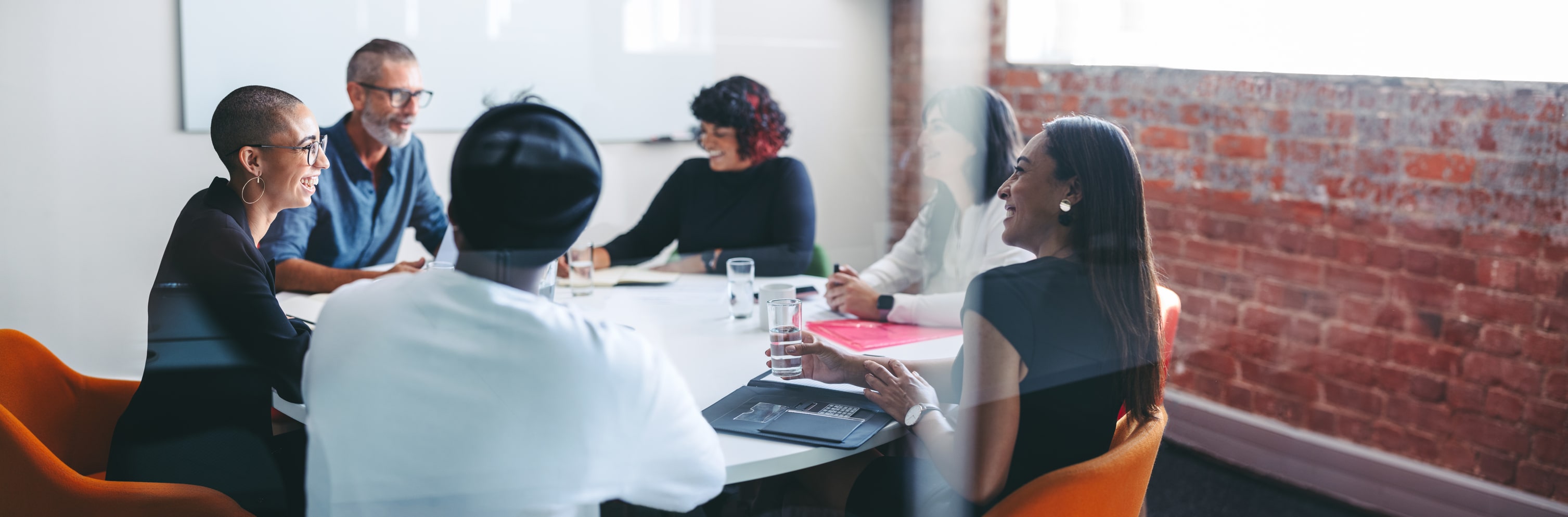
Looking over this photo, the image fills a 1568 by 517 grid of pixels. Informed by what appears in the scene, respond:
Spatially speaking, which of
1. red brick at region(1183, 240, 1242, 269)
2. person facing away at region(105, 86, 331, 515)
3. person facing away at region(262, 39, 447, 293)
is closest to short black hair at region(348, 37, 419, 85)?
person facing away at region(262, 39, 447, 293)

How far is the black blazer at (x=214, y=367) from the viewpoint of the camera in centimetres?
117

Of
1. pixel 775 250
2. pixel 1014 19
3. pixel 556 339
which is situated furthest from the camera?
pixel 1014 19

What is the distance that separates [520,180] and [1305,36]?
86.5 inches

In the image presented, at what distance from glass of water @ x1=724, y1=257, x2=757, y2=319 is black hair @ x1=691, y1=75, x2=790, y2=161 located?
29.0 inches

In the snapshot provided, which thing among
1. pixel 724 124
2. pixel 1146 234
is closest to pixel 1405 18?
pixel 1146 234

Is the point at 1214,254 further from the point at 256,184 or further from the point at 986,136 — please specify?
the point at 256,184

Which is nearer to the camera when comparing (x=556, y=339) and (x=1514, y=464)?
(x=556, y=339)

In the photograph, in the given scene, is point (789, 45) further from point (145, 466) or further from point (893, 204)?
point (145, 466)

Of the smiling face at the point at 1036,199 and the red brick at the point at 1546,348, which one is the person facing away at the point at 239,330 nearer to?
the smiling face at the point at 1036,199

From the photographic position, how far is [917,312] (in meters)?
1.95

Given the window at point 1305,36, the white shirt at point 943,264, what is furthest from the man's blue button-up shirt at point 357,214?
the window at point 1305,36

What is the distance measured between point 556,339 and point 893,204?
5.82 ft

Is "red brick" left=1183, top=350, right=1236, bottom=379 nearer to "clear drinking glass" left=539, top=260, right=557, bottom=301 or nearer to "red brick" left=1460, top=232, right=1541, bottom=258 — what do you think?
"red brick" left=1460, top=232, right=1541, bottom=258

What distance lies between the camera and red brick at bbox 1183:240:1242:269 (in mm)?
2744
